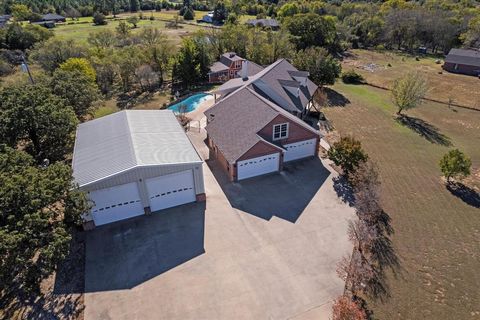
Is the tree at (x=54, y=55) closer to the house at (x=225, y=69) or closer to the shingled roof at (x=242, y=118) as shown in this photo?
the house at (x=225, y=69)

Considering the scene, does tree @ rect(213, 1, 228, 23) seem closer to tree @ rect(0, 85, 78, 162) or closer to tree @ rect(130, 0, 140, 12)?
tree @ rect(130, 0, 140, 12)

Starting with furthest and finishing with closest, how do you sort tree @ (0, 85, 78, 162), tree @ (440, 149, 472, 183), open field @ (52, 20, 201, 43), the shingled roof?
1. open field @ (52, 20, 201, 43)
2. the shingled roof
3. tree @ (440, 149, 472, 183)
4. tree @ (0, 85, 78, 162)

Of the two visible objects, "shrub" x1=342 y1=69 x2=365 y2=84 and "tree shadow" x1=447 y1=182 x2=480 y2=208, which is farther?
"shrub" x1=342 y1=69 x2=365 y2=84

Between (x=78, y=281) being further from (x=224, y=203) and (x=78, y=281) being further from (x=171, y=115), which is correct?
A: (x=171, y=115)

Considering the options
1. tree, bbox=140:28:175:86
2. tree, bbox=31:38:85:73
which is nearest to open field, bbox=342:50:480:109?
tree, bbox=140:28:175:86

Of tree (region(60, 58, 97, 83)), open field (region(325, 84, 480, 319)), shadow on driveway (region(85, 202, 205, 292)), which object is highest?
tree (region(60, 58, 97, 83))

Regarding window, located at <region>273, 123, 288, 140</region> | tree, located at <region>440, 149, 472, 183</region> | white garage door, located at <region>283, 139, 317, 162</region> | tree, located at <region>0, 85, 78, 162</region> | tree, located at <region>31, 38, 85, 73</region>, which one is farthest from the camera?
tree, located at <region>31, 38, 85, 73</region>

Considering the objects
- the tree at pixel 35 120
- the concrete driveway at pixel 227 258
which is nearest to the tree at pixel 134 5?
the tree at pixel 35 120
